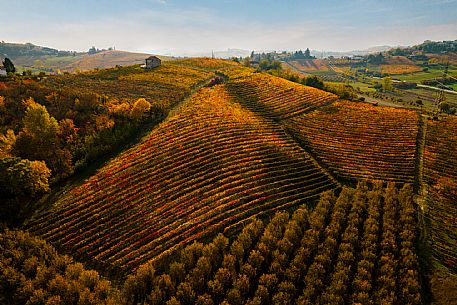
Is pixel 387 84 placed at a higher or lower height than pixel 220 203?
higher

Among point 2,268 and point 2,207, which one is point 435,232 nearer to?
point 2,268

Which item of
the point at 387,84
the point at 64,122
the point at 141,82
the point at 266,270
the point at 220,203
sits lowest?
the point at 266,270

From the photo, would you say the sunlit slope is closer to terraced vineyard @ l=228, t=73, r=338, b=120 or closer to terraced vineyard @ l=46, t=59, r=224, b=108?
terraced vineyard @ l=228, t=73, r=338, b=120

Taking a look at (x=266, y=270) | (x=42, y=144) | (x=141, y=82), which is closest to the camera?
(x=266, y=270)

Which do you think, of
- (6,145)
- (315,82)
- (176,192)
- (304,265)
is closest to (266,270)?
(304,265)

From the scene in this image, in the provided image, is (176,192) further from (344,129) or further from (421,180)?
(344,129)

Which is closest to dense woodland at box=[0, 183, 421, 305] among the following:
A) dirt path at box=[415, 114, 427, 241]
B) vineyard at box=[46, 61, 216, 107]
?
dirt path at box=[415, 114, 427, 241]

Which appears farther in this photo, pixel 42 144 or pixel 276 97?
pixel 276 97

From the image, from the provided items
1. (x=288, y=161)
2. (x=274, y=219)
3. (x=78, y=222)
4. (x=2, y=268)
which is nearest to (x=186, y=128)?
(x=288, y=161)
